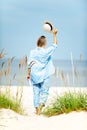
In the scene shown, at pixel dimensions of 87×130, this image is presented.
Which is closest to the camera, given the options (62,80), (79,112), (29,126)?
(29,126)

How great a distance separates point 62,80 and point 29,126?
0.61 meters

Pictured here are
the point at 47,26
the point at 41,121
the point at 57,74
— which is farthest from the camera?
the point at 57,74

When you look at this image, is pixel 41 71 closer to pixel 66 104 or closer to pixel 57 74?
pixel 57 74

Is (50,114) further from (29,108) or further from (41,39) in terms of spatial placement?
(41,39)

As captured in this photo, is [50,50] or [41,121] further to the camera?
[50,50]

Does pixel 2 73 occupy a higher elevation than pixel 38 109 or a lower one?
higher

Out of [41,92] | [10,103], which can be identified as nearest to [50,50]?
[41,92]

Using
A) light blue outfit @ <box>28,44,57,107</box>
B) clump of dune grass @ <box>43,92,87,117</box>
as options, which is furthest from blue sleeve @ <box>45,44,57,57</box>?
clump of dune grass @ <box>43,92,87,117</box>

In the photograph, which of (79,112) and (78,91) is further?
(78,91)

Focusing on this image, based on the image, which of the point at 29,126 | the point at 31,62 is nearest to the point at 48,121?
the point at 29,126

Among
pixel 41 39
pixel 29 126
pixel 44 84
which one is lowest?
pixel 29 126

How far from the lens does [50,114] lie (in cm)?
304

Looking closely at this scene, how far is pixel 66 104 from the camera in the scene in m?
3.03

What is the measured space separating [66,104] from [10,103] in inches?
14.6
